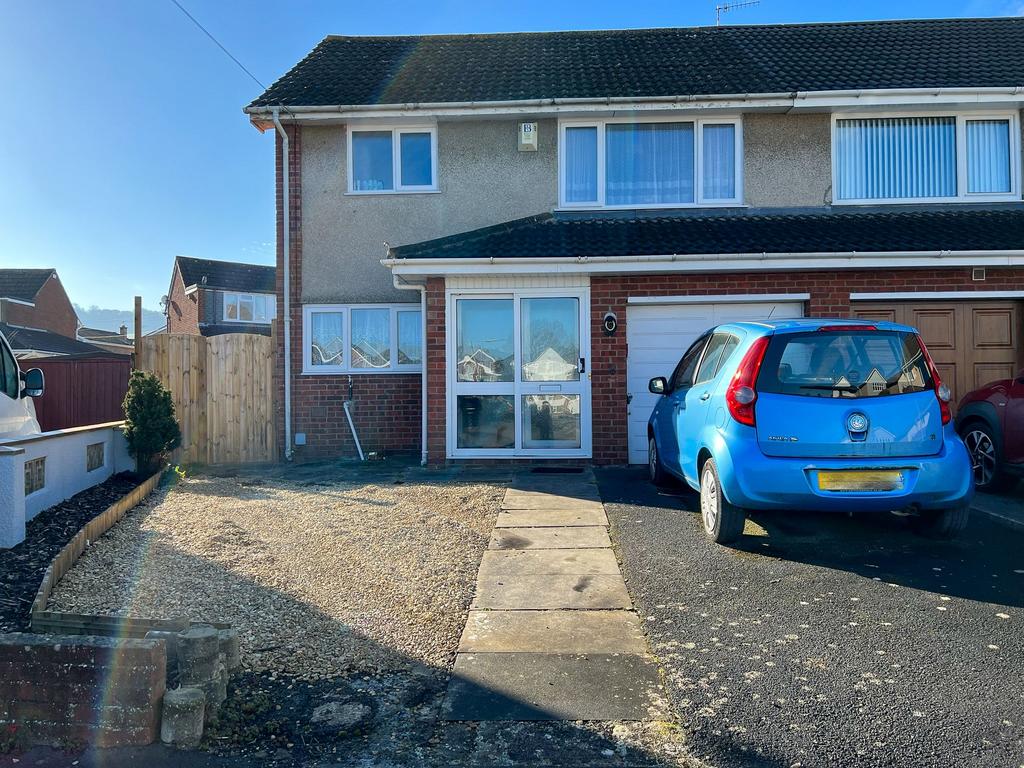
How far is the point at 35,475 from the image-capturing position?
6.27 meters

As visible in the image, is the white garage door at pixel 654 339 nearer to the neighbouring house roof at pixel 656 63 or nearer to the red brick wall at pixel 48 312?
the neighbouring house roof at pixel 656 63

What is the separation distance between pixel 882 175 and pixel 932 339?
8.90ft

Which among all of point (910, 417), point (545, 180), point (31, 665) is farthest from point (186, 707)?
point (545, 180)

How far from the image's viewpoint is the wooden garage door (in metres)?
9.64

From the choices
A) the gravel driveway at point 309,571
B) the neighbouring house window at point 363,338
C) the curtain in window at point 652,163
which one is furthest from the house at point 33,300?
the gravel driveway at point 309,571

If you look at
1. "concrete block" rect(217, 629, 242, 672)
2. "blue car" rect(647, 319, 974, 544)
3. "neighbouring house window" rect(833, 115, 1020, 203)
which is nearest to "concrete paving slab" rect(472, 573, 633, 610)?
"blue car" rect(647, 319, 974, 544)

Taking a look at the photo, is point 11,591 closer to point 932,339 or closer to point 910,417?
point 910,417

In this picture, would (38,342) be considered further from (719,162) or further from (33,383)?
(719,162)

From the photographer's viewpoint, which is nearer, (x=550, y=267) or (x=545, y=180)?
(x=550, y=267)

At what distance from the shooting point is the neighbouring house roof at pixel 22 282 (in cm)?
3724

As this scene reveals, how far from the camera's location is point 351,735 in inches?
122

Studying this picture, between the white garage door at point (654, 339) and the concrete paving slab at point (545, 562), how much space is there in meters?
4.24

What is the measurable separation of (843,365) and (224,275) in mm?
32729

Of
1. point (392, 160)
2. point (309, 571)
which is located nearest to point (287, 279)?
point (392, 160)
